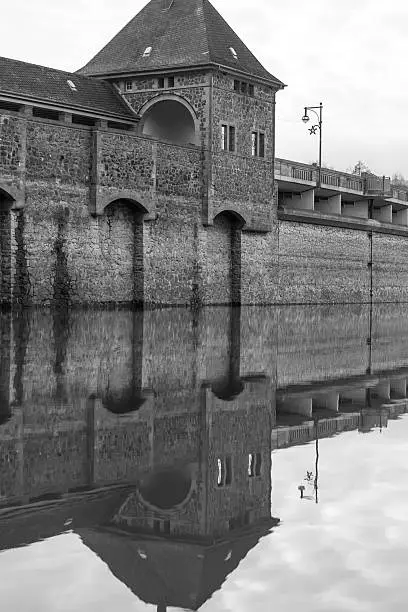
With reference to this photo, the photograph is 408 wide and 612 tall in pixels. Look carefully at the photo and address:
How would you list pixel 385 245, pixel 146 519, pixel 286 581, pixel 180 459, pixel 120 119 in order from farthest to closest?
pixel 385 245, pixel 120 119, pixel 180 459, pixel 146 519, pixel 286 581

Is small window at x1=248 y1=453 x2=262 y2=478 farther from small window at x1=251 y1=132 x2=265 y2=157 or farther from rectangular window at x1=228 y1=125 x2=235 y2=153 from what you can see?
small window at x1=251 y1=132 x2=265 y2=157

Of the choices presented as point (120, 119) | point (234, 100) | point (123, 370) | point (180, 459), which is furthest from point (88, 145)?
point (180, 459)

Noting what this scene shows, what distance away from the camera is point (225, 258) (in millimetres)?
39750

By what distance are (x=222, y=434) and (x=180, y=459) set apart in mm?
1192

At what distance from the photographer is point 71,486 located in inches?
260

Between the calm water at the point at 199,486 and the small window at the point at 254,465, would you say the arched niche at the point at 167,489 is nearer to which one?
the calm water at the point at 199,486

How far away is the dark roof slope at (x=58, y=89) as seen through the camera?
33.0 meters

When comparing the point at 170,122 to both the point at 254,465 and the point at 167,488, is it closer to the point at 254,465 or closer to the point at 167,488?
the point at 254,465

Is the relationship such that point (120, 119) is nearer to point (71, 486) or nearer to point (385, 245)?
point (385, 245)

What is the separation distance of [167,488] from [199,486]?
206mm

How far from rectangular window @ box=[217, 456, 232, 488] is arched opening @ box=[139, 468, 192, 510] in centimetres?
20

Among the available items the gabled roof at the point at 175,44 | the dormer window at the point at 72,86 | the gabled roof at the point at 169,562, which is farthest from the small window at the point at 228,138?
the gabled roof at the point at 169,562

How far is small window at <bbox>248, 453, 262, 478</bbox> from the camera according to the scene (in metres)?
7.09

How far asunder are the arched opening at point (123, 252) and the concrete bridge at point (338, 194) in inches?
429
